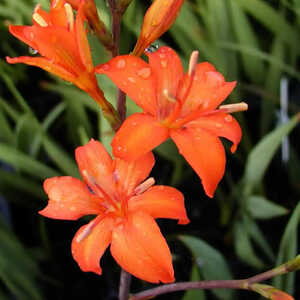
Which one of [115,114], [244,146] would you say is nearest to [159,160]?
[244,146]

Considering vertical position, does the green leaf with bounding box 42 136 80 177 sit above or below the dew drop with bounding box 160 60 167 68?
below

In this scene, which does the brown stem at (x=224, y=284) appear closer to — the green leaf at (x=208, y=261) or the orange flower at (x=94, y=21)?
the green leaf at (x=208, y=261)

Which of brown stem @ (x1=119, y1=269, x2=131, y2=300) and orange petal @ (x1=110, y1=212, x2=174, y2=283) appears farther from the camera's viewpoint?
brown stem @ (x1=119, y1=269, x2=131, y2=300)

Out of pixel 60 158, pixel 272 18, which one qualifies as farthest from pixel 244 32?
pixel 60 158

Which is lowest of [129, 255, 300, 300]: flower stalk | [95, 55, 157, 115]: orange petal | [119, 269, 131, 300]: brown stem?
[129, 255, 300, 300]: flower stalk

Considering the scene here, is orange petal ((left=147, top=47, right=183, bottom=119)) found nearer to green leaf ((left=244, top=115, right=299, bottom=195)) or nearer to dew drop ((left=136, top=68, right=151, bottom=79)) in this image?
dew drop ((left=136, top=68, right=151, bottom=79))

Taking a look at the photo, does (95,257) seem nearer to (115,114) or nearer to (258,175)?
(115,114)

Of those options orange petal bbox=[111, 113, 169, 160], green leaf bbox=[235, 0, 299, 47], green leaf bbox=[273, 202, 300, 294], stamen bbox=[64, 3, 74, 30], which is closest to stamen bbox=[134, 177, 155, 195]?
orange petal bbox=[111, 113, 169, 160]
